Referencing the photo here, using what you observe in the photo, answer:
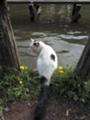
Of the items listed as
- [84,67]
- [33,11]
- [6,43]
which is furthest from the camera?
[33,11]

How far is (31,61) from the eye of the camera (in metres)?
5.49

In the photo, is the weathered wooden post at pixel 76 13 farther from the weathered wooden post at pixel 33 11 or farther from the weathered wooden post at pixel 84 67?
the weathered wooden post at pixel 84 67

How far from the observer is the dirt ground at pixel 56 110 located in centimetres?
330

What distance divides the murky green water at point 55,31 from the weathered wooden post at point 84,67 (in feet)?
5.88

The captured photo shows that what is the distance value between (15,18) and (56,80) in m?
4.97

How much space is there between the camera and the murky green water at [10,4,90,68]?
19.2 feet

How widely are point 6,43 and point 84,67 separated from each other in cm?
92

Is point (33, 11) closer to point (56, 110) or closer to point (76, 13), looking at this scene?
point (76, 13)

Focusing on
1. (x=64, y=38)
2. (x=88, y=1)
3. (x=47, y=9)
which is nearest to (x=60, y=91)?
(x=64, y=38)

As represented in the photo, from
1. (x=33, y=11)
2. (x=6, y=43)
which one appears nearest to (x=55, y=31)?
(x=33, y=11)

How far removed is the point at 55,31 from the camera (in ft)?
23.8

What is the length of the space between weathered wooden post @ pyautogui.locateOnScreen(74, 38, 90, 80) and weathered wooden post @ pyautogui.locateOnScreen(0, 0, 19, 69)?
75 centimetres

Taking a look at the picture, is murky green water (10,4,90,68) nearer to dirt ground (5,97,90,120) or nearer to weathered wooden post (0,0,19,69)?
weathered wooden post (0,0,19,69)

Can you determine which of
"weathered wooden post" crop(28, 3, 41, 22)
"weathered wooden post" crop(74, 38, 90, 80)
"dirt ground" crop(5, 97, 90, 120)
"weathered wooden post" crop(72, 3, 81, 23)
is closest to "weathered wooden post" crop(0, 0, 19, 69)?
"dirt ground" crop(5, 97, 90, 120)
